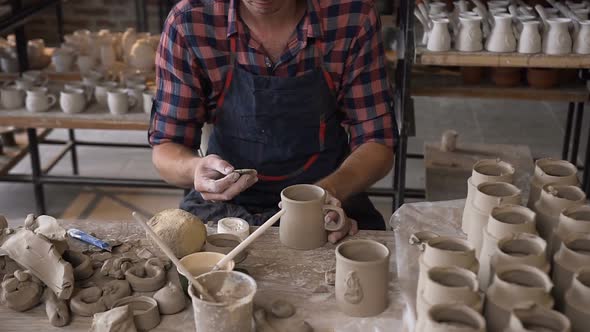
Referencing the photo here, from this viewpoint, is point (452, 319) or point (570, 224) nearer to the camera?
point (452, 319)

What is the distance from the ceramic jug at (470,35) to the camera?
8.93ft

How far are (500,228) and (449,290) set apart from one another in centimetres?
21

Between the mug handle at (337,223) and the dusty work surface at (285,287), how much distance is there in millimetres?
39

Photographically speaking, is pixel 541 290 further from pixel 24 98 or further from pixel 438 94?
pixel 24 98

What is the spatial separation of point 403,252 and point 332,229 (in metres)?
0.19

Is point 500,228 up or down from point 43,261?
up

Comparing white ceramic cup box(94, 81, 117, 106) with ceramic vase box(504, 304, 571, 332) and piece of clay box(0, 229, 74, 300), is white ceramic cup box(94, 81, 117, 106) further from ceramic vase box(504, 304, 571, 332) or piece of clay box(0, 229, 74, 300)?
ceramic vase box(504, 304, 571, 332)

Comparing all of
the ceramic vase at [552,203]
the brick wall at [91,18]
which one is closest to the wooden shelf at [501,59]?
the ceramic vase at [552,203]

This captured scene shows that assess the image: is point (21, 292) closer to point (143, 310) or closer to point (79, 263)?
point (79, 263)

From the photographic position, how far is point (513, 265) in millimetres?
1066

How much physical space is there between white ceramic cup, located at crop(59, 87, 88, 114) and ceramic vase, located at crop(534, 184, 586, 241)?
7.08ft

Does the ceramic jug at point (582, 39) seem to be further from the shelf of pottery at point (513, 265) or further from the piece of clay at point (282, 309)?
the piece of clay at point (282, 309)

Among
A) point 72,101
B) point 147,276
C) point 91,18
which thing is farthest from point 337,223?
point 91,18

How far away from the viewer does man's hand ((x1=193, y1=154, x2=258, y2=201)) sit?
5.23ft
